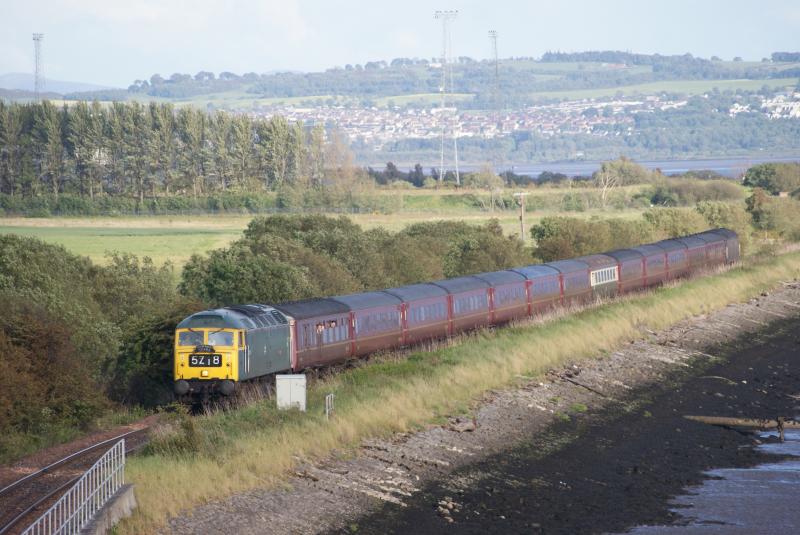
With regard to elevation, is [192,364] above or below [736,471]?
above

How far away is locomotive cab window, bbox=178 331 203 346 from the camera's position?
1188 inches

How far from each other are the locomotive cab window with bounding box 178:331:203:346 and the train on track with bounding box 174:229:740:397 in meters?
0.03

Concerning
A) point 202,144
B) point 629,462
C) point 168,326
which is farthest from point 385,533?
point 202,144

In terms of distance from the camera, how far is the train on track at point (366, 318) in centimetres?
3005

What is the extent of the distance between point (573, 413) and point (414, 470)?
914 cm

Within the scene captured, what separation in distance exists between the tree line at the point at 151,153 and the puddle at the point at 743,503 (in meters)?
110

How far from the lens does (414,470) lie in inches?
1000

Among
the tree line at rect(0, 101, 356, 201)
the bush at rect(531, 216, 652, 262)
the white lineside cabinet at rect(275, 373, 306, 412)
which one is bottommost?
the bush at rect(531, 216, 652, 262)

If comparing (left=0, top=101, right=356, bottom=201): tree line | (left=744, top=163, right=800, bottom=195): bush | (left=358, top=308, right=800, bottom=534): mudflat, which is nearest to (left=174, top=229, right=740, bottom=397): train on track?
(left=358, top=308, right=800, bottom=534): mudflat

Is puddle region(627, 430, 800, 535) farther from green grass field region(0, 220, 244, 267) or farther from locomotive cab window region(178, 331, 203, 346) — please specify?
green grass field region(0, 220, 244, 267)

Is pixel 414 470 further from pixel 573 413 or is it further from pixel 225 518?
pixel 573 413

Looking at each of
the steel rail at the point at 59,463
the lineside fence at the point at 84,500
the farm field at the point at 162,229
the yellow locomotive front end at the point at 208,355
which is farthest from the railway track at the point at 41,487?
the farm field at the point at 162,229

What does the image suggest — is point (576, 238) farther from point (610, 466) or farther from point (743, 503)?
point (743, 503)

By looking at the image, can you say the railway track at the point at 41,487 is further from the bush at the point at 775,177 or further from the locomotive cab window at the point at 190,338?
the bush at the point at 775,177
